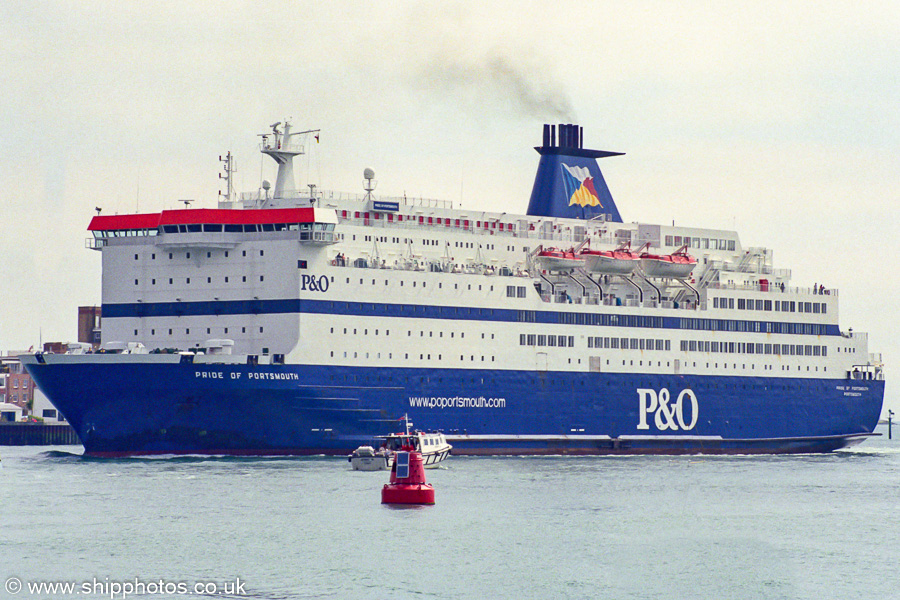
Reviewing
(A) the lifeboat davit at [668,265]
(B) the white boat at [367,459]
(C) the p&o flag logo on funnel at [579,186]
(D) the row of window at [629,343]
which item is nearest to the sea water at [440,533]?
(B) the white boat at [367,459]

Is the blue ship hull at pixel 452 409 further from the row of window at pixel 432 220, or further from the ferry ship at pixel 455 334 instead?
the row of window at pixel 432 220

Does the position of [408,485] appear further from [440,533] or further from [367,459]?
[367,459]

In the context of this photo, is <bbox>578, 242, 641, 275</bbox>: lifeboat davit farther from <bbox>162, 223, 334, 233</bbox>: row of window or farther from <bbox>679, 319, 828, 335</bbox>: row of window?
<bbox>162, 223, 334, 233</bbox>: row of window

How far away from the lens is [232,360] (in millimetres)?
57906

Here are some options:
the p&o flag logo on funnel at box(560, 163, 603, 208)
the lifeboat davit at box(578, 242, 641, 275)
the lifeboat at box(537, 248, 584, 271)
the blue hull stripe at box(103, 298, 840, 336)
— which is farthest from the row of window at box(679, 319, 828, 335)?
the p&o flag logo on funnel at box(560, 163, 603, 208)

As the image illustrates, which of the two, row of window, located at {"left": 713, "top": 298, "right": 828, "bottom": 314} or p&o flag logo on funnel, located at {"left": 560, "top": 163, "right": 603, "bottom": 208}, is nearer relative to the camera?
p&o flag logo on funnel, located at {"left": 560, "top": 163, "right": 603, "bottom": 208}

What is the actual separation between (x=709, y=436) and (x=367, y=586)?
38.4m

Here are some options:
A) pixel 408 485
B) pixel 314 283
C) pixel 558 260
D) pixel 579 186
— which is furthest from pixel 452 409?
pixel 408 485

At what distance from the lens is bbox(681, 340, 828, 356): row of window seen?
70125 mm

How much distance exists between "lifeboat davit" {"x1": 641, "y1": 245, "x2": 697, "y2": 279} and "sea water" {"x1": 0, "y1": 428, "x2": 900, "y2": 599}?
14314 millimetres

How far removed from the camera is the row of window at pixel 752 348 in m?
70.1

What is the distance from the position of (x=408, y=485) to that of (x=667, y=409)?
995 inches

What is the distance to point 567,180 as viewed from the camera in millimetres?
71188

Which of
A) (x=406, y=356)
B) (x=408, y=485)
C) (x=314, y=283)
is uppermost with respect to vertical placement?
(x=314, y=283)
